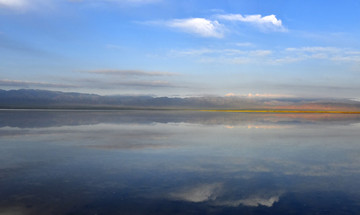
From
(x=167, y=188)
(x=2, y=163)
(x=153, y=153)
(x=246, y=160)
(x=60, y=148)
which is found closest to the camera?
(x=167, y=188)

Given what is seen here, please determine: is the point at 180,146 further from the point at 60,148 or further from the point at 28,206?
the point at 28,206

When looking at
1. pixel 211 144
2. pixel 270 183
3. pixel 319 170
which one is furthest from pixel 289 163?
pixel 211 144

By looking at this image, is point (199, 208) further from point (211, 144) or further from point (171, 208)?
point (211, 144)

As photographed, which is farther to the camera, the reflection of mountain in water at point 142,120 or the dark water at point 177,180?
the reflection of mountain in water at point 142,120

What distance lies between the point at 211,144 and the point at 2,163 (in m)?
10.0

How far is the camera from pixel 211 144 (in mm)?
16500

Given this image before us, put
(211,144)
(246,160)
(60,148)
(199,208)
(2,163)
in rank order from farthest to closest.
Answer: (211,144) < (60,148) < (246,160) < (2,163) < (199,208)

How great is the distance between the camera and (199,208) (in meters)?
6.50

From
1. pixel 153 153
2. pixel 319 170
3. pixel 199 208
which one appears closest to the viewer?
pixel 199 208

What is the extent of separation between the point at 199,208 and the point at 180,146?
29.3 feet

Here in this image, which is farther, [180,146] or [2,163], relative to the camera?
[180,146]

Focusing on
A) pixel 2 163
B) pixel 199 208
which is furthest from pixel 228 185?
pixel 2 163

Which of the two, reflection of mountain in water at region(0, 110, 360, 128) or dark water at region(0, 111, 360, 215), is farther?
reflection of mountain in water at region(0, 110, 360, 128)

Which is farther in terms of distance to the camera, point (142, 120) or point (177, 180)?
point (142, 120)
